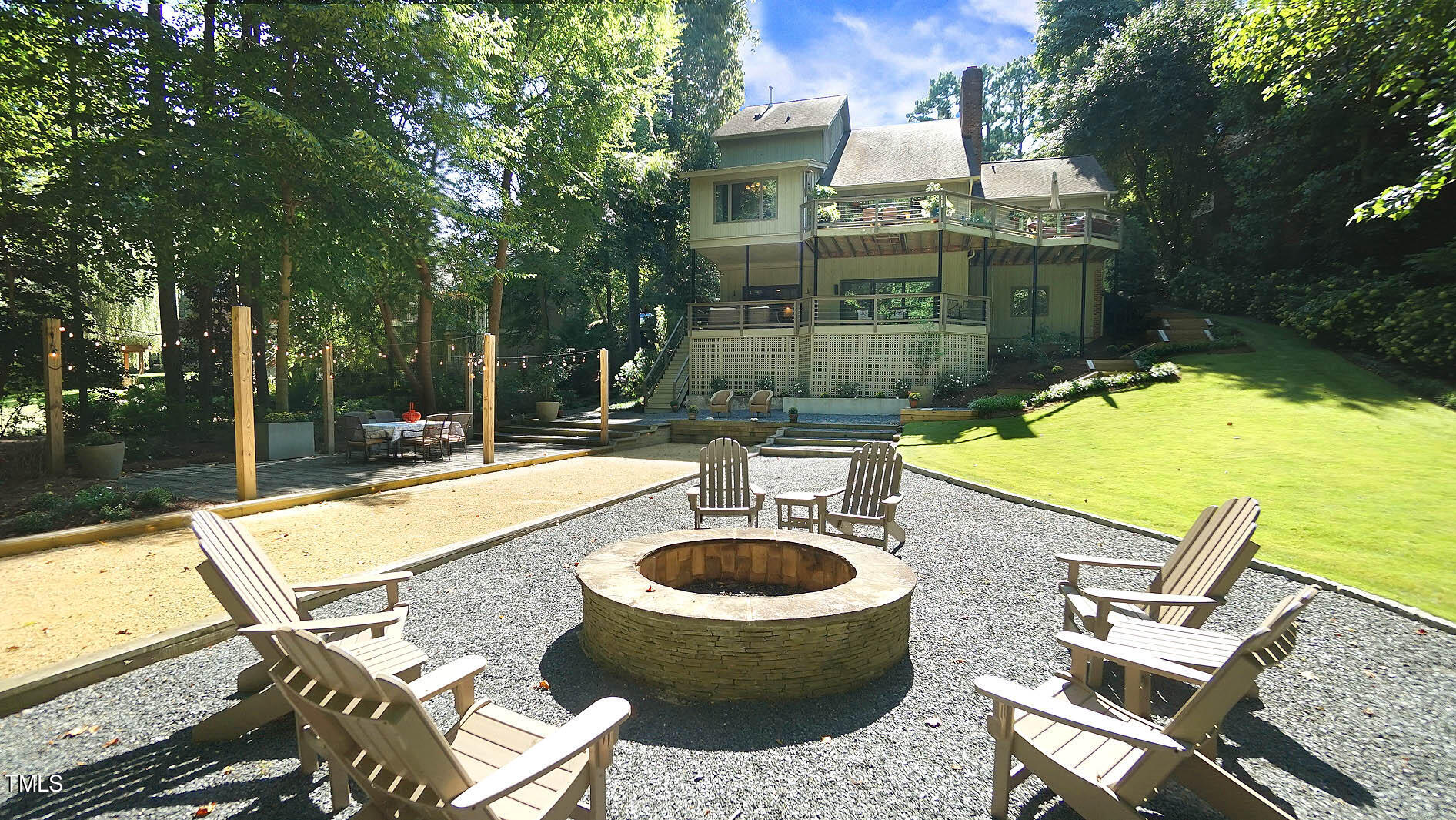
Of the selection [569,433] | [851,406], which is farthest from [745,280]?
[569,433]

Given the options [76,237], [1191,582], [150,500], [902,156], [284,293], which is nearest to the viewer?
[1191,582]

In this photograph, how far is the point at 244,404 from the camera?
26.9 ft

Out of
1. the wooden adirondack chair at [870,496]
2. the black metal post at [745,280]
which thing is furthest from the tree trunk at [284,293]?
the black metal post at [745,280]

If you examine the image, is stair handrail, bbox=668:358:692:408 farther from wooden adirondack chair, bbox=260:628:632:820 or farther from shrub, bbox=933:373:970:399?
wooden adirondack chair, bbox=260:628:632:820

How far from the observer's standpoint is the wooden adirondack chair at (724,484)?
21.9ft

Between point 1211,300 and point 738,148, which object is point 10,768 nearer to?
point 738,148

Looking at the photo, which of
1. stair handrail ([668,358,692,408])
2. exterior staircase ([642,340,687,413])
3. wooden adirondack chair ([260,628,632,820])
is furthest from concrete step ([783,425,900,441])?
wooden adirondack chair ([260,628,632,820])

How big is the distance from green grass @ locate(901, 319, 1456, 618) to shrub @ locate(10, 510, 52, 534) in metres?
11.1

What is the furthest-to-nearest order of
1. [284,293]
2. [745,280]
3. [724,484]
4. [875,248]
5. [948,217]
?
[745,280]
[875,248]
[948,217]
[284,293]
[724,484]

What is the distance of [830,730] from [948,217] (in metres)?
18.0

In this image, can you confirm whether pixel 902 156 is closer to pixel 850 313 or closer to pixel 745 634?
pixel 850 313

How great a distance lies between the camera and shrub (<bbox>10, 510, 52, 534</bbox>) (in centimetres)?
628

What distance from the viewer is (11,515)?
6746 millimetres

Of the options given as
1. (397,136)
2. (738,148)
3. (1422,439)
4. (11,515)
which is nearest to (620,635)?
(11,515)
